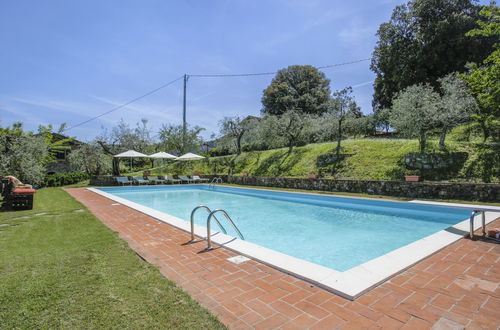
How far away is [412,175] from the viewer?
10.9m

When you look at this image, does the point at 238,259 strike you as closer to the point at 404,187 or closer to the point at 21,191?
the point at 21,191

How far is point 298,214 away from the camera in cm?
891

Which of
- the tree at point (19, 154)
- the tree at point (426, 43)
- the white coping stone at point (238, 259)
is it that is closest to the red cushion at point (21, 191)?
the tree at point (19, 154)

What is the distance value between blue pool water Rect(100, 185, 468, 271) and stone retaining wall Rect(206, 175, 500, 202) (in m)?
1.56

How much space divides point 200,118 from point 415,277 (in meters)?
26.5

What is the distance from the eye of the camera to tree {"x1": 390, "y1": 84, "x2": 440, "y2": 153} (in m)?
11.8

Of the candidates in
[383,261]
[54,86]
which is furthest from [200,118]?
[383,261]

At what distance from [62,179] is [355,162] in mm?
20548

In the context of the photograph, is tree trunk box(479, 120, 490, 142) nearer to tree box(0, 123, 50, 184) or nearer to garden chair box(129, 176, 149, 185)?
garden chair box(129, 176, 149, 185)

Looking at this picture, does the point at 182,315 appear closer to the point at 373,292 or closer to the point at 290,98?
the point at 373,292

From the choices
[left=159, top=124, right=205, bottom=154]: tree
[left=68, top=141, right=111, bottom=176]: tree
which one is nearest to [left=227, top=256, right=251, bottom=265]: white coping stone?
[left=68, top=141, right=111, bottom=176]: tree

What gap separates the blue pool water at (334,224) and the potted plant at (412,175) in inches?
93.1

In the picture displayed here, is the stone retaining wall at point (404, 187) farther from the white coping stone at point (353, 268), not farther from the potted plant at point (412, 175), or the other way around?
the white coping stone at point (353, 268)

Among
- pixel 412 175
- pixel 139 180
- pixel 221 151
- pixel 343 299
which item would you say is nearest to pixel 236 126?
pixel 221 151
